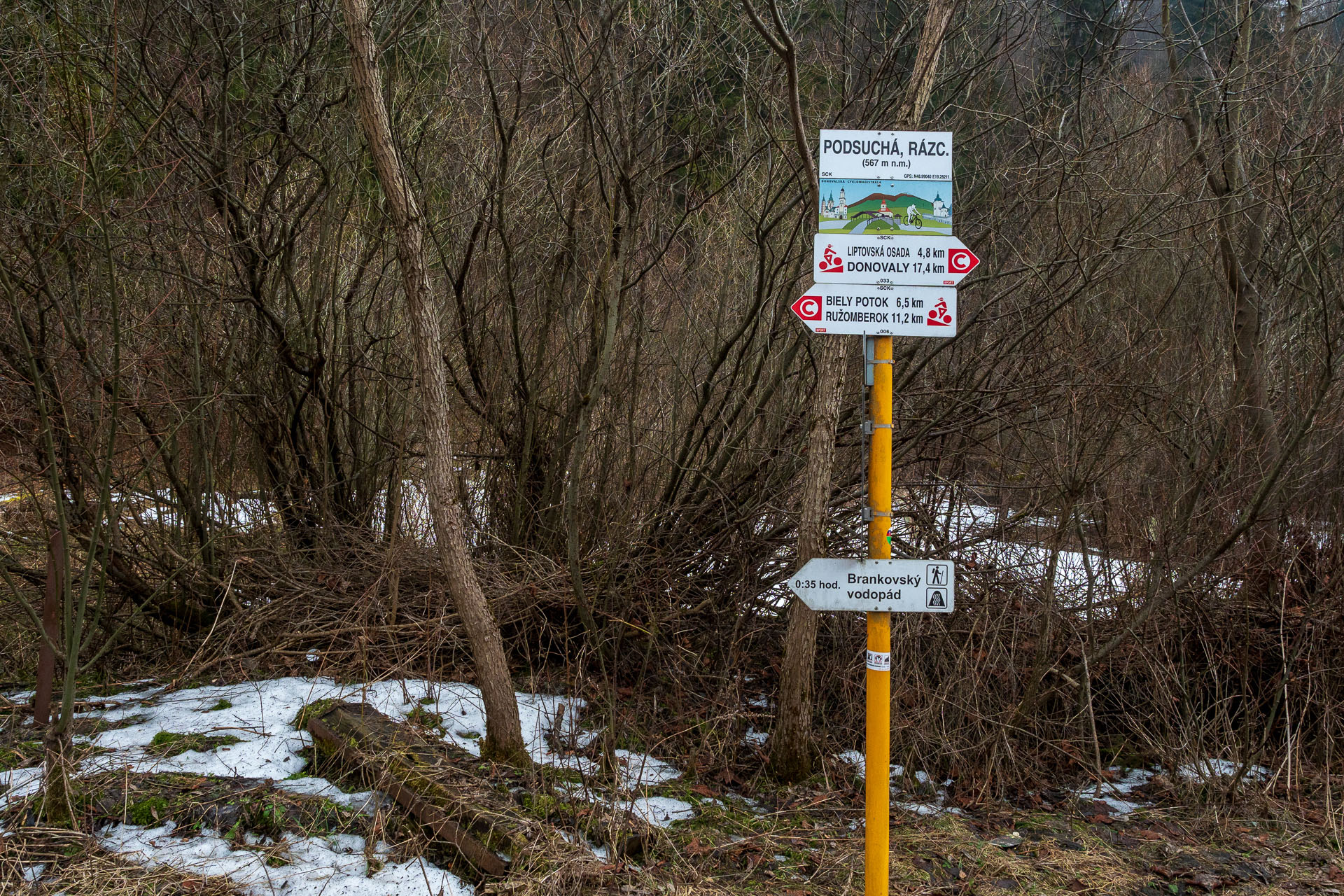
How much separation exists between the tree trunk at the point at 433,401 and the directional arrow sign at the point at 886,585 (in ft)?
6.06

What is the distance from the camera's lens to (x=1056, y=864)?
4.24 metres

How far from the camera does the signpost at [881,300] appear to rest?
317 centimetres

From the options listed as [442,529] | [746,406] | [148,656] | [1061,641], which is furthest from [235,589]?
[1061,641]

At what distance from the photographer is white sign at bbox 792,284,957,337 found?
3193mm

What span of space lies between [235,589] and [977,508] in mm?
4676

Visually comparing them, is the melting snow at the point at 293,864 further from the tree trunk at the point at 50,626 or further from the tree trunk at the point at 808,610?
the tree trunk at the point at 808,610

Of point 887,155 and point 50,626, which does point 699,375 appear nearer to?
point 887,155

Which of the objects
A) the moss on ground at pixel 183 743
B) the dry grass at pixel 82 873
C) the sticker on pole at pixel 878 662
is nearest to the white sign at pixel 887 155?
the sticker on pole at pixel 878 662

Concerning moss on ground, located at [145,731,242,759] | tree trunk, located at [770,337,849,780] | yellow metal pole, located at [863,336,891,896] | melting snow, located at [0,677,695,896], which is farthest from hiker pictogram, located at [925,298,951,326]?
moss on ground, located at [145,731,242,759]

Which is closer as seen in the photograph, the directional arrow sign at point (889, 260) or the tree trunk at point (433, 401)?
the directional arrow sign at point (889, 260)

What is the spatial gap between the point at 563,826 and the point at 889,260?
2602mm

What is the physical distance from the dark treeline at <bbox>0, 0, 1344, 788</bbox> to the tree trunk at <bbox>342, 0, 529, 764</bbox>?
1091 millimetres

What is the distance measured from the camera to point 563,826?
13.2 feet

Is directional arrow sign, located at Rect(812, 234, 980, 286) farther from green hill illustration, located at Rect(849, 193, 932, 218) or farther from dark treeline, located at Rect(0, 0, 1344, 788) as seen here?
dark treeline, located at Rect(0, 0, 1344, 788)
